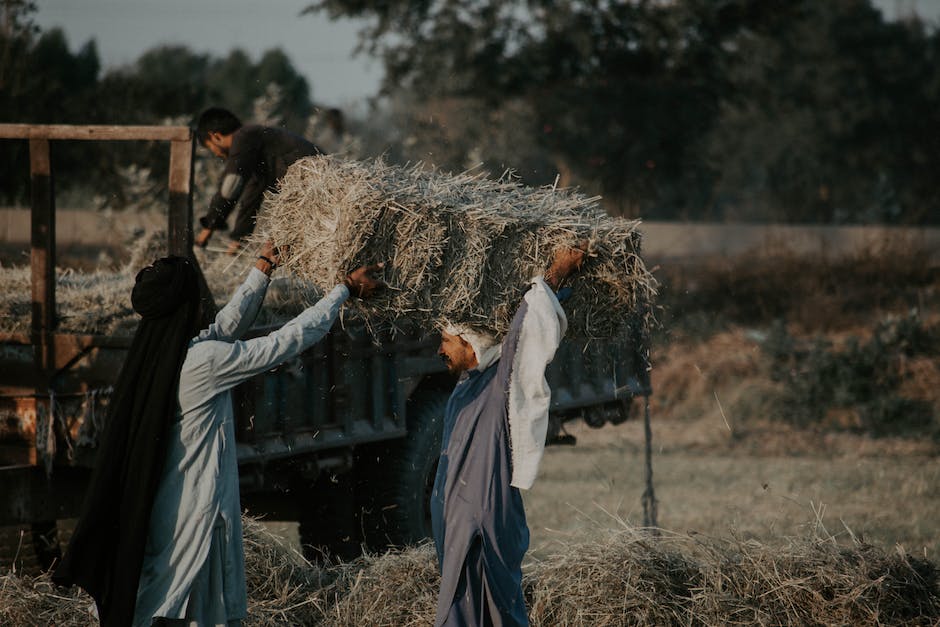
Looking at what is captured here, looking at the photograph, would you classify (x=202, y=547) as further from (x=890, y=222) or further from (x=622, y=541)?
(x=890, y=222)

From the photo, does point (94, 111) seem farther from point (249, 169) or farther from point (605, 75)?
point (249, 169)

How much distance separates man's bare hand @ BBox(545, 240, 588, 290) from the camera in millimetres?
4453

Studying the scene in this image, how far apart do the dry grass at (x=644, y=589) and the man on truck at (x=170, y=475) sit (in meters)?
1.10

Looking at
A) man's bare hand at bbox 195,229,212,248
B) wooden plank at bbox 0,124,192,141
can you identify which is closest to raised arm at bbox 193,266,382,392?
wooden plank at bbox 0,124,192,141

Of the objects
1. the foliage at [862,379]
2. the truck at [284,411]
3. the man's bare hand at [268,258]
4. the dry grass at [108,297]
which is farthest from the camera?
the foliage at [862,379]

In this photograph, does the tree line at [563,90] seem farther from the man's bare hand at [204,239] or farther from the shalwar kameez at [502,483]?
the shalwar kameez at [502,483]

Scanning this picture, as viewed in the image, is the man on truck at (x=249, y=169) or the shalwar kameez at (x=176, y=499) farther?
the man on truck at (x=249, y=169)

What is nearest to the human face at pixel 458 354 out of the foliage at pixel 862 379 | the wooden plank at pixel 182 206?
the wooden plank at pixel 182 206

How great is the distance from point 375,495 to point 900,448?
7587 mm

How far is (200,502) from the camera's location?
4031mm

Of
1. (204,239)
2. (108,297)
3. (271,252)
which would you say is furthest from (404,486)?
(271,252)

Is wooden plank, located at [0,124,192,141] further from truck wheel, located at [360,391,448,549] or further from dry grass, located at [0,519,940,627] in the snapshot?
truck wheel, located at [360,391,448,549]

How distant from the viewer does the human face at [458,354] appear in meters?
4.42

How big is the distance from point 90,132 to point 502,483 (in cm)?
283
